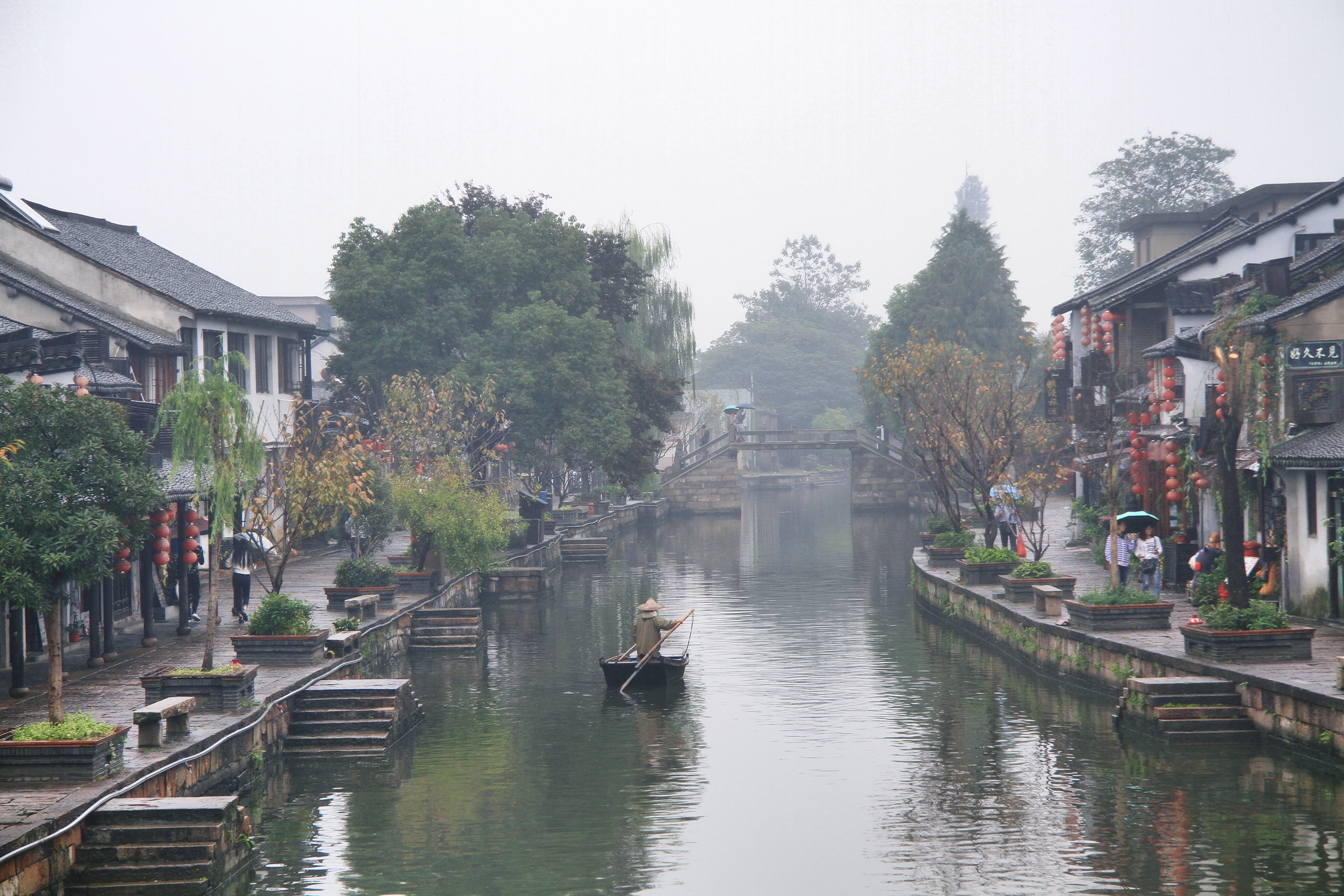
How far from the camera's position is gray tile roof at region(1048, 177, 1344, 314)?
3203cm

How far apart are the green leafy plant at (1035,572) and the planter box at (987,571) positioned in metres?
2.93

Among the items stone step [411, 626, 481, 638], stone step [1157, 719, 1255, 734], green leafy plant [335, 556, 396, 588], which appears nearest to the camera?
stone step [1157, 719, 1255, 734]

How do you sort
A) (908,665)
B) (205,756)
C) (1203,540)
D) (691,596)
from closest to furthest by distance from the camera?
(205,756) → (908,665) → (1203,540) → (691,596)

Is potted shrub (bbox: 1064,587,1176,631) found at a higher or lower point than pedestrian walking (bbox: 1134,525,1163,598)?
lower

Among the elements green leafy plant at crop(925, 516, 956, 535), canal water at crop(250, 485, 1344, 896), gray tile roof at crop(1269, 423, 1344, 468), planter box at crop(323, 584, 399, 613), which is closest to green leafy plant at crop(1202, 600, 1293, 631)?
canal water at crop(250, 485, 1344, 896)

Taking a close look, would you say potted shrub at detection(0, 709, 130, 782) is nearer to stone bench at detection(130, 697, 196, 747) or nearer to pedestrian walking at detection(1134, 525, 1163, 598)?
stone bench at detection(130, 697, 196, 747)

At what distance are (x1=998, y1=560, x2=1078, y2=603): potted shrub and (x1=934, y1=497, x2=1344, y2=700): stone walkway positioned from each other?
9.4 inches

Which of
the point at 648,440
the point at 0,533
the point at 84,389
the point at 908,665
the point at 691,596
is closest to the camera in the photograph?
the point at 0,533

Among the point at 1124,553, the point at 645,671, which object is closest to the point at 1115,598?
the point at 645,671

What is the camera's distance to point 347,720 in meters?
20.1

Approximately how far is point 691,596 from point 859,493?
34.3 m

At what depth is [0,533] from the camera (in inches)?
595

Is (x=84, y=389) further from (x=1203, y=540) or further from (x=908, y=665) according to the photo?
(x=1203, y=540)

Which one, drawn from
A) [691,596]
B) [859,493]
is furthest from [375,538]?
[859,493]
